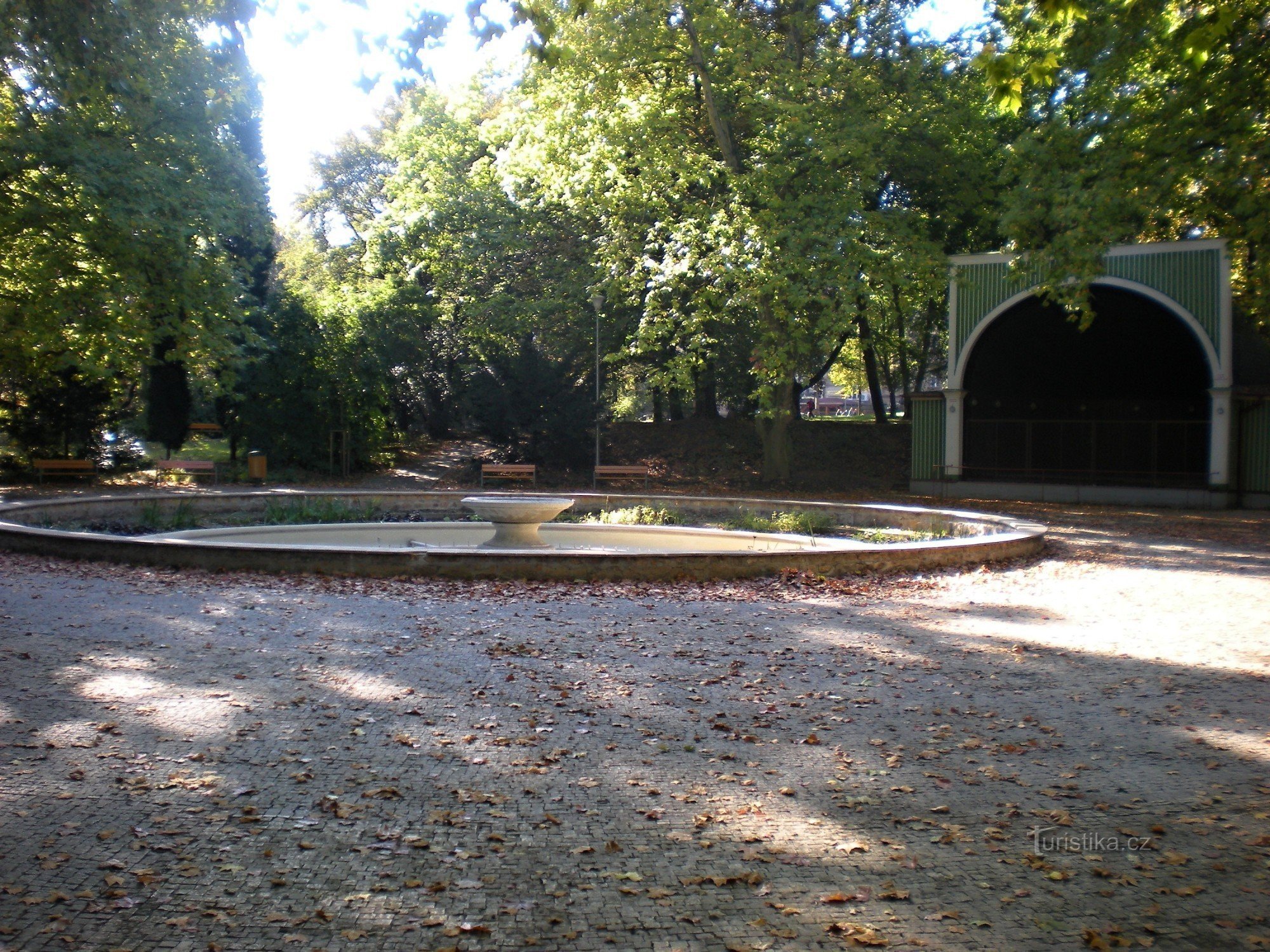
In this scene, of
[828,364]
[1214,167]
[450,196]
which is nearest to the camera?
[1214,167]

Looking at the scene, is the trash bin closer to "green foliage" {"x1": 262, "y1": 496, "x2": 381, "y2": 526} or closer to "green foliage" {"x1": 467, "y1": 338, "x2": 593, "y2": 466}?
"green foliage" {"x1": 467, "y1": 338, "x2": 593, "y2": 466}

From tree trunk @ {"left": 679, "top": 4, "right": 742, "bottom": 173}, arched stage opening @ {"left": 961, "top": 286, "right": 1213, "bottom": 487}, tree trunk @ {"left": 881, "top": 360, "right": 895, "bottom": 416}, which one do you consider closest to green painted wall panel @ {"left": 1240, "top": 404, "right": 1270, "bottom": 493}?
arched stage opening @ {"left": 961, "top": 286, "right": 1213, "bottom": 487}

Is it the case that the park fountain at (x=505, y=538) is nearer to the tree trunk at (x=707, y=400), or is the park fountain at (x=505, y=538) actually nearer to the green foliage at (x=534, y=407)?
the green foliage at (x=534, y=407)

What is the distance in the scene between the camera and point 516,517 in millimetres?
14758

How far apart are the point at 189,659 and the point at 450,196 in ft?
90.4

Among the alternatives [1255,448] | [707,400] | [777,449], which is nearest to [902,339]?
[707,400]

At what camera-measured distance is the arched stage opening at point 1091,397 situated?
27484 mm

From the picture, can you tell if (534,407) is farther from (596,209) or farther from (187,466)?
(187,466)

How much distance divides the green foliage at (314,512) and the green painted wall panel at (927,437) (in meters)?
17.0

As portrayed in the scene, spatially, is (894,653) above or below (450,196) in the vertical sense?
below

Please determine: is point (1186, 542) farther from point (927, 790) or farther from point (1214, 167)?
point (927, 790)

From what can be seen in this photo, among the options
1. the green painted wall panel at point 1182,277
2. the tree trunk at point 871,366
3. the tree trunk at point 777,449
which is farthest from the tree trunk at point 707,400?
the green painted wall panel at point 1182,277

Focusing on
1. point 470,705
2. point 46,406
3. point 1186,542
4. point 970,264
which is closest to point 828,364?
point 970,264

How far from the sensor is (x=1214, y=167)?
14.3 meters
